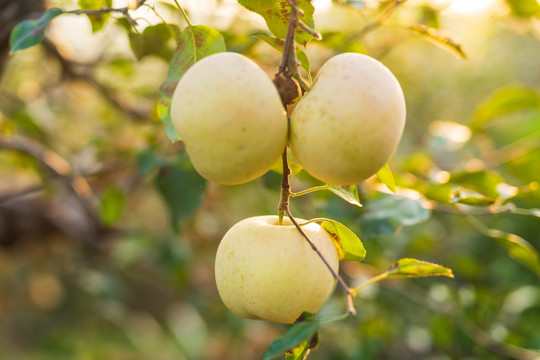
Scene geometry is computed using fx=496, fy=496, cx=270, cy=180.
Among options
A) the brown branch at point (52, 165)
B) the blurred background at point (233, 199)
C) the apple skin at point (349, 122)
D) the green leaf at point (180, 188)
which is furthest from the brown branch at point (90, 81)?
the apple skin at point (349, 122)

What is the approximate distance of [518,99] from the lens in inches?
42.6

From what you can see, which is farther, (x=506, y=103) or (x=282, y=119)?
(x=506, y=103)

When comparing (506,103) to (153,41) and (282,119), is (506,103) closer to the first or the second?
(153,41)

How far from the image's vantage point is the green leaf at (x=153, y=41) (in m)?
0.65

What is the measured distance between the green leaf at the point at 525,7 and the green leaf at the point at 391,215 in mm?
463

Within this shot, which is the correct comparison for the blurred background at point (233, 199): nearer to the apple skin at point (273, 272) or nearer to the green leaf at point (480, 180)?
the green leaf at point (480, 180)

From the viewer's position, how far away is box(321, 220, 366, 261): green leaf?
47 centimetres

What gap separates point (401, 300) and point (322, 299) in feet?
5.51

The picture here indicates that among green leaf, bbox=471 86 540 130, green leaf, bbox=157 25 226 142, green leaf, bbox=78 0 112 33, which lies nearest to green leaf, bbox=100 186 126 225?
green leaf, bbox=78 0 112 33

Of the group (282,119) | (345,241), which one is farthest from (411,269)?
(282,119)

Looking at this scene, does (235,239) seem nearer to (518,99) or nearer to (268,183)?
(268,183)

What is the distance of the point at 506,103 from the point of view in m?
1.10

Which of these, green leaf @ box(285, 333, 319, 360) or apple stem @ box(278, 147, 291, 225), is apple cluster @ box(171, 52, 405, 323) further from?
green leaf @ box(285, 333, 319, 360)

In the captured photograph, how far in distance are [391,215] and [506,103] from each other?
0.59 m
